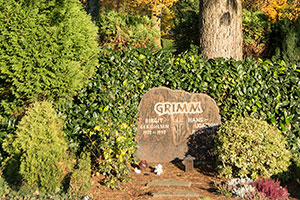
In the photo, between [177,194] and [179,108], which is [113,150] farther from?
[179,108]

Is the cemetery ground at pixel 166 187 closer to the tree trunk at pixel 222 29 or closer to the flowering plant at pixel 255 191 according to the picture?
the flowering plant at pixel 255 191

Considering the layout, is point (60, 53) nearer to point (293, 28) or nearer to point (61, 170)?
point (61, 170)

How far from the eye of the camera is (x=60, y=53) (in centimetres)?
634

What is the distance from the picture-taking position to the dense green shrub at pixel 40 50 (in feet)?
20.3

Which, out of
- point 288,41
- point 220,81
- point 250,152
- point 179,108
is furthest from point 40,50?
point 288,41

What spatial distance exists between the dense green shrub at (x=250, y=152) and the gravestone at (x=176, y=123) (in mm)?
883

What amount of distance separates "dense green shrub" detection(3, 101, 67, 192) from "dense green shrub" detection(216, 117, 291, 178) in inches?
114

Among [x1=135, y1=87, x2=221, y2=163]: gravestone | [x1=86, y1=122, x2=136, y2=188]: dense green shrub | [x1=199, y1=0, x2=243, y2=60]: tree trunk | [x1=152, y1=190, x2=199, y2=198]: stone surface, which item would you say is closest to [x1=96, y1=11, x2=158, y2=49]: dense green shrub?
[x1=199, y1=0, x2=243, y2=60]: tree trunk

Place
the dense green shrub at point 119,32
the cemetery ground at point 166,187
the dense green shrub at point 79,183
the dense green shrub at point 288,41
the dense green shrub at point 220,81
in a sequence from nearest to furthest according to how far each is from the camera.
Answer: the dense green shrub at point 79,183
the cemetery ground at point 166,187
the dense green shrub at point 220,81
the dense green shrub at point 288,41
the dense green shrub at point 119,32

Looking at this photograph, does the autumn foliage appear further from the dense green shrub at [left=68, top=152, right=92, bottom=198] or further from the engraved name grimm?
the dense green shrub at [left=68, top=152, right=92, bottom=198]

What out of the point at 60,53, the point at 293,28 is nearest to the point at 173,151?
the point at 60,53

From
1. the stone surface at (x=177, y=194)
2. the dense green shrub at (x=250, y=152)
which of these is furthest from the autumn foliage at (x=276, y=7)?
the stone surface at (x=177, y=194)

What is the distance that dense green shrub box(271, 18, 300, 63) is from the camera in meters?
8.26

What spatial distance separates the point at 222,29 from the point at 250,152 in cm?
333
